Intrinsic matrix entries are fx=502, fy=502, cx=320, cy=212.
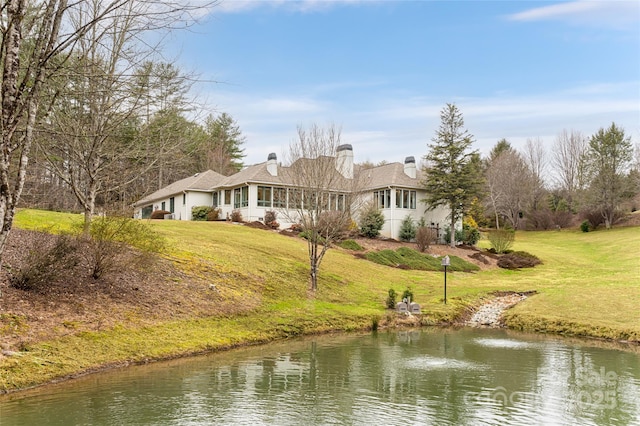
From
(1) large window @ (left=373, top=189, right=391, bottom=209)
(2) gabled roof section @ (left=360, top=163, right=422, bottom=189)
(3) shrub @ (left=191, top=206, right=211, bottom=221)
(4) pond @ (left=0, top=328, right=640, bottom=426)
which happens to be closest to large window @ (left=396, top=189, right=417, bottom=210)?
(2) gabled roof section @ (left=360, top=163, right=422, bottom=189)

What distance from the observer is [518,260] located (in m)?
34.8

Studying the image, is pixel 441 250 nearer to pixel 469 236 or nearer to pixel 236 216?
pixel 469 236

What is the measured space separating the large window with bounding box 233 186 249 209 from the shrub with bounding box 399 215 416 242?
11.9 m

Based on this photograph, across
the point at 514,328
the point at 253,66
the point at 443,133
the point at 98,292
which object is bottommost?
the point at 514,328

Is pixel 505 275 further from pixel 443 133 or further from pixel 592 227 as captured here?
pixel 592 227

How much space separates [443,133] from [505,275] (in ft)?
45.0

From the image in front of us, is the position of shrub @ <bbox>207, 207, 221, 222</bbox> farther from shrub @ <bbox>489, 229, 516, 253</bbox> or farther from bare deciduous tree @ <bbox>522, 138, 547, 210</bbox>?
bare deciduous tree @ <bbox>522, 138, 547, 210</bbox>

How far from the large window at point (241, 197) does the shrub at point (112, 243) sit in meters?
22.5

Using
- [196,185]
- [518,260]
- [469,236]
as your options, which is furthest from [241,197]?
[518,260]

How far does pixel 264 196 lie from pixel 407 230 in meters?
11.0

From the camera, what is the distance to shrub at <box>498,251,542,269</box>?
33844mm

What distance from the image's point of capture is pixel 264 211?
124ft

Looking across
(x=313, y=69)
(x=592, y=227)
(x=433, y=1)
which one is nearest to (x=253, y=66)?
(x=433, y=1)

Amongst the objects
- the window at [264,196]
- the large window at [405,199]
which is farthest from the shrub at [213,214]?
the large window at [405,199]
